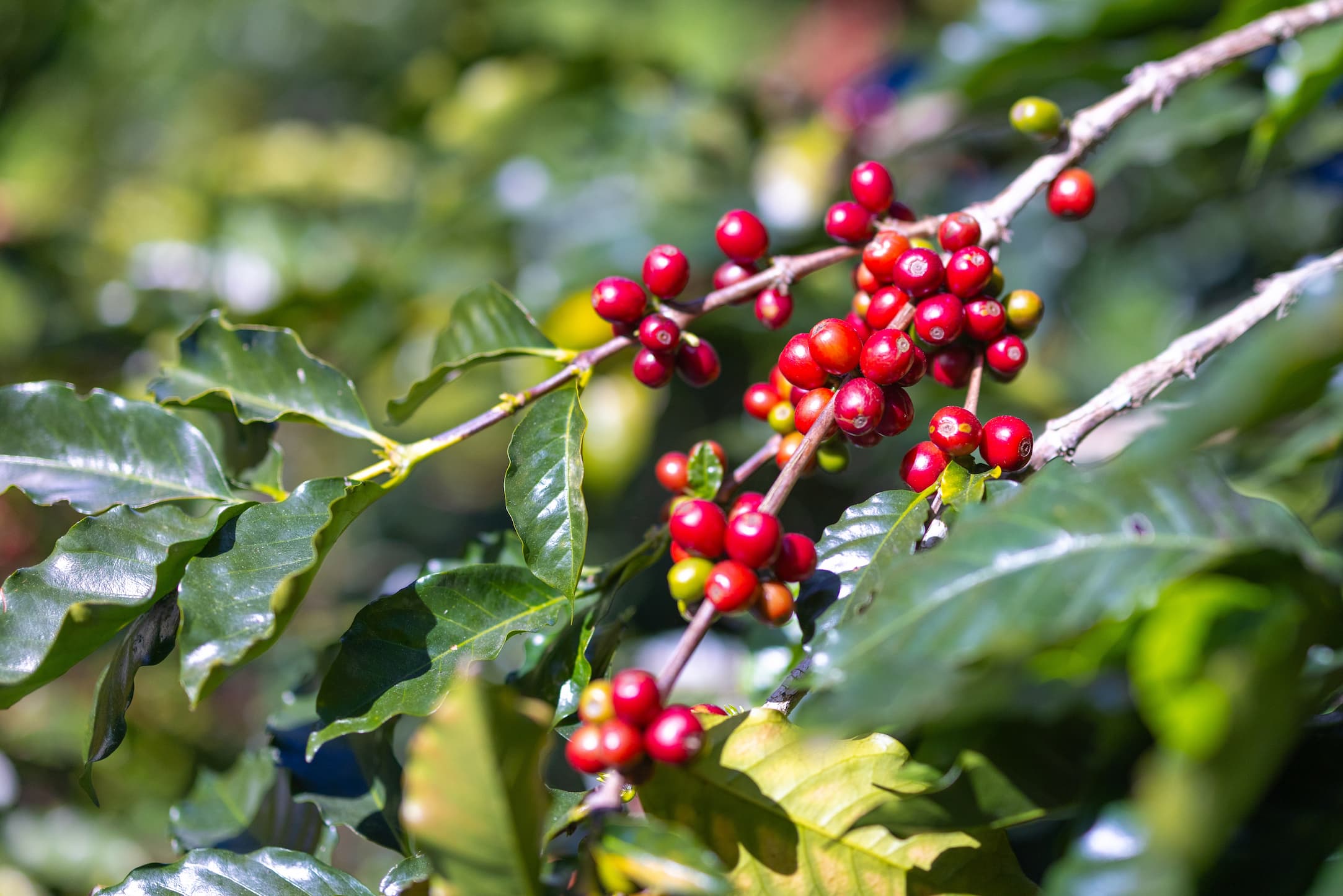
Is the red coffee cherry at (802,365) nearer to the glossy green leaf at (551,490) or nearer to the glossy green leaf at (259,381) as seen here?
the glossy green leaf at (551,490)

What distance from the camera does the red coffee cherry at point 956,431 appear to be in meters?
0.76

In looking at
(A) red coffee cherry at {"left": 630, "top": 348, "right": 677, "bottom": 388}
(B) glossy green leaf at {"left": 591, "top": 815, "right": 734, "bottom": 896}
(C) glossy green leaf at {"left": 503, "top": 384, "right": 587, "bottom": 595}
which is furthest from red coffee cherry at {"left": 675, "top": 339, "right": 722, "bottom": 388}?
(B) glossy green leaf at {"left": 591, "top": 815, "right": 734, "bottom": 896}

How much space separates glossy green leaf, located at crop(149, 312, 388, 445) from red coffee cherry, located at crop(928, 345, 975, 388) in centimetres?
57

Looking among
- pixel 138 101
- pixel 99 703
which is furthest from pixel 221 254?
pixel 138 101

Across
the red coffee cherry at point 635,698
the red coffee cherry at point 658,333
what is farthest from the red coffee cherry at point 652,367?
the red coffee cherry at point 635,698

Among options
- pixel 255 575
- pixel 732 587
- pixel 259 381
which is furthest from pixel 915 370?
pixel 259 381

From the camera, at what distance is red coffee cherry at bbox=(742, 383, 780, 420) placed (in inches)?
37.6

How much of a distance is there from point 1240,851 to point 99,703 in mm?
888

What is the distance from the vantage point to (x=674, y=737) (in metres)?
0.61

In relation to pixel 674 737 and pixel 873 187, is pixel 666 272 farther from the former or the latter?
pixel 674 737

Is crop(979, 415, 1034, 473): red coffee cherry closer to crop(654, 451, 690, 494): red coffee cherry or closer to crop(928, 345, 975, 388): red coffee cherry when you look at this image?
crop(928, 345, 975, 388): red coffee cherry

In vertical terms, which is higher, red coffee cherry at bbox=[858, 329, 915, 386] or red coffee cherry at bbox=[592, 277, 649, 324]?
red coffee cherry at bbox=[592, 277, 649, 324]

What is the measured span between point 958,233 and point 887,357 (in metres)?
0.20

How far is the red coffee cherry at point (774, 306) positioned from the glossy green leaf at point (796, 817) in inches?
16.8
